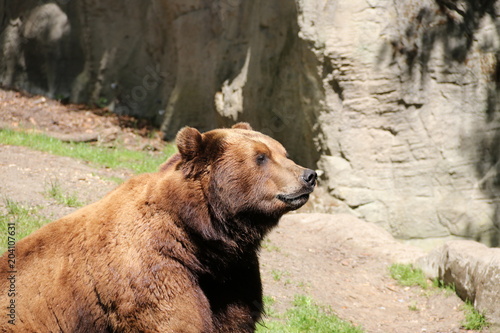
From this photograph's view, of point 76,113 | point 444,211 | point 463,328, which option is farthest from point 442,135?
point 76,113

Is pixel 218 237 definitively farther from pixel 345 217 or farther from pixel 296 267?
pixel 345 217

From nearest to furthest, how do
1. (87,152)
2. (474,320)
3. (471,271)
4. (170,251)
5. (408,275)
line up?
(170,251)
(474,320)
(471,271)
(408,275)
(87,152)

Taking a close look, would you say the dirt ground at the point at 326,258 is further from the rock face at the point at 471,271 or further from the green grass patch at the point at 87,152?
the green grass patch at the point at 87,152

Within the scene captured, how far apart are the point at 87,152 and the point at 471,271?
7231mm

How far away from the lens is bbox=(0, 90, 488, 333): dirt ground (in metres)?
7.05

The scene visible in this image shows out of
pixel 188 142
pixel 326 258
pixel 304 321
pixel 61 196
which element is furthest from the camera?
pixel 326 258

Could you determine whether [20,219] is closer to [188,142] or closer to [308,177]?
[188,142]

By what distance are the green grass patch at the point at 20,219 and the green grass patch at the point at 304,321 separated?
2.91 m

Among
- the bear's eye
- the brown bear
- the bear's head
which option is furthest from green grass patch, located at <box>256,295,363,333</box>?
the bear's eye

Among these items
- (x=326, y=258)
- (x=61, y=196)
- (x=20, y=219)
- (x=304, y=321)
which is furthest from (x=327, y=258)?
(x=20, y=219)

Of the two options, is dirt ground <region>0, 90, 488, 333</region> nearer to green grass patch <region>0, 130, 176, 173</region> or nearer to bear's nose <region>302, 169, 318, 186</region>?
green grass patch <region>0, 130, 176, 173</region>

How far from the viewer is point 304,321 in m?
6.24

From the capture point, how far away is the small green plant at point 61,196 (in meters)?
8.10

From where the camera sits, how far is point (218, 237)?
13.5ft
